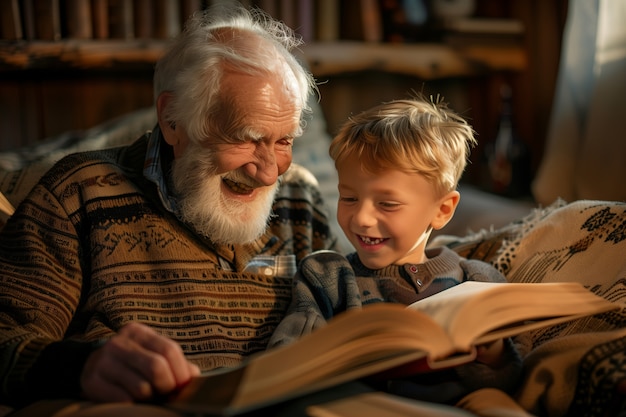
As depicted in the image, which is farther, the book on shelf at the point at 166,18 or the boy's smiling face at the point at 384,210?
the book on shelf at the point at 166,18

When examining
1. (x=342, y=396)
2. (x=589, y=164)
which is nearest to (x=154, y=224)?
(x=342, y=396)

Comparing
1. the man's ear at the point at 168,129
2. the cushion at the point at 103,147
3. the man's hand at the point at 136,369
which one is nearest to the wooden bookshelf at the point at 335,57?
the cushion at the point at 103,147

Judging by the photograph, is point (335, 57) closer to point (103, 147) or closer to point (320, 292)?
point (103, 147)

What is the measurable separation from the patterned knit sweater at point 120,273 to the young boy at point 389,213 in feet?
0.50

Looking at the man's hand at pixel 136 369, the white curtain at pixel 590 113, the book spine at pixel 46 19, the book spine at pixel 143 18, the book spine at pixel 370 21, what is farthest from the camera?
the book spine at pixel 370 21

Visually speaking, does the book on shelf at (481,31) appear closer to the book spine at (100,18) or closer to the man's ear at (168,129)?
the book spine at (100,18)

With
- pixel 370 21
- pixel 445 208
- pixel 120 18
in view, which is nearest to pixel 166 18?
pixel 120 18

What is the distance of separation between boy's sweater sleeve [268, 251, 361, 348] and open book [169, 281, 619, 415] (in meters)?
0.32

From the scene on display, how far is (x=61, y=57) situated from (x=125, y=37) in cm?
23

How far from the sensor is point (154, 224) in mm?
1508

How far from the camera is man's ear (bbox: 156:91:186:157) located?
1.59 meters

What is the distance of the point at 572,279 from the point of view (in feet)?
4.64

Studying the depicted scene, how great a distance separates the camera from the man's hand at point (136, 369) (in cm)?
95

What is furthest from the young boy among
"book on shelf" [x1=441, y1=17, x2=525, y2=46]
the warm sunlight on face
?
"book on shelf" [x1=441, y1=17, x2=525, y2=46]
